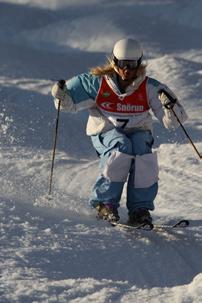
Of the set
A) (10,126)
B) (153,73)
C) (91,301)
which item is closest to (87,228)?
(91,301)

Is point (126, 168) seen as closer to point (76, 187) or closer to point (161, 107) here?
point (161, 107)

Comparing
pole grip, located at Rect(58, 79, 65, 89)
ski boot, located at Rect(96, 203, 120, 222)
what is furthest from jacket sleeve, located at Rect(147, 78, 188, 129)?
ski boot, located at Rect(96, 203, 120, 222)

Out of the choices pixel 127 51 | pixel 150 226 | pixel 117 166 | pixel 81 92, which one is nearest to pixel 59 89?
pixel 81 92

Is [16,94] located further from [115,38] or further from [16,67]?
[115,38]

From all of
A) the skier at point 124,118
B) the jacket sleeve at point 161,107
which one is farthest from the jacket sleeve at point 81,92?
the jacket sleeve at point 161,107

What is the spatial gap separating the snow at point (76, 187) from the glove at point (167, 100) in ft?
3.12

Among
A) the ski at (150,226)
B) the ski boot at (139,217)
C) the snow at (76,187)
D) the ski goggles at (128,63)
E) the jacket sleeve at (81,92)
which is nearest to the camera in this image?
the snow at (76,187)

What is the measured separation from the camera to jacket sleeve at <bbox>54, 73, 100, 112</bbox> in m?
6.35

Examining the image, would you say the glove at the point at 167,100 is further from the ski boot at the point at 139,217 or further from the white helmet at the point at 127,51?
the ski boot at the point at 139,217

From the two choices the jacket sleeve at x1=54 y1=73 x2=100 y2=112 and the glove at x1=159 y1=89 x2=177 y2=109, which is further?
the jacket sleeve at x1=54 y1=73 x2=100 y2=112

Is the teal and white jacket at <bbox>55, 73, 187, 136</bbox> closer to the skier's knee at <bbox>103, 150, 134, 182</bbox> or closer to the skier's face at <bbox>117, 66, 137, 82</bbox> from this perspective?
the skier's face at <bbox>117, 66, 137, 82</bbox>

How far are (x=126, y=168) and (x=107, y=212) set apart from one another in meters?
0.37

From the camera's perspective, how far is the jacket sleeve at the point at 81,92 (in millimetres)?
6348

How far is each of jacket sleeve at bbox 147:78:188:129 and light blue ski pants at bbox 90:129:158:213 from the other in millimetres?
181
